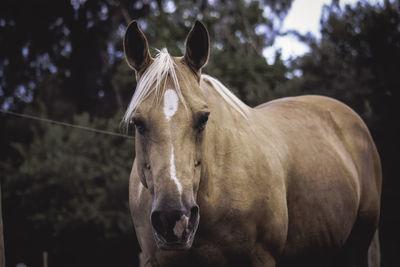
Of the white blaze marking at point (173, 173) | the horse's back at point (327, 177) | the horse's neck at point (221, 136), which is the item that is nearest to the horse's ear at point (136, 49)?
the horse's neck at point (221, 136)

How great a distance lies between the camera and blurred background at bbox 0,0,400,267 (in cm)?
1462

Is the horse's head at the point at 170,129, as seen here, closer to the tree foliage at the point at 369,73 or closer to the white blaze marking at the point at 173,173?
the white blaze marking at the point at 173,173

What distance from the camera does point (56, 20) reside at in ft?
59.5

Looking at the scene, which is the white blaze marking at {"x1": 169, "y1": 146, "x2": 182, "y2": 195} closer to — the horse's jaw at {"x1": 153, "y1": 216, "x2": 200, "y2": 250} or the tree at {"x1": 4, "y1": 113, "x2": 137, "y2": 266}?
the horse's jaw at {"x1": 153, "y1": 216, "x2": 200, "y2": 250}

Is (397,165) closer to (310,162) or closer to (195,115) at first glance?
(310,162)

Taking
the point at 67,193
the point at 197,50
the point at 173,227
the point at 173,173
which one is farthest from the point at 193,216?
the point at 67,193

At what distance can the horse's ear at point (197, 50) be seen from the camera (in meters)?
2.78

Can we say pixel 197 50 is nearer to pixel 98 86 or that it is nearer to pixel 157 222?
pixel 157 222

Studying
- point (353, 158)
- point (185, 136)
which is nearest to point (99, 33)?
point (353, 158)

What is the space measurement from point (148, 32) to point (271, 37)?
7.16 m

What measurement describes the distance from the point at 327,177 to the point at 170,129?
193 cm

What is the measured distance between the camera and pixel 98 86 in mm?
19969

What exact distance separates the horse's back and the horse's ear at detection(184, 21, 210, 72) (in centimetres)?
117

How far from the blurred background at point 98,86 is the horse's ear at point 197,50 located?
1065 cm
